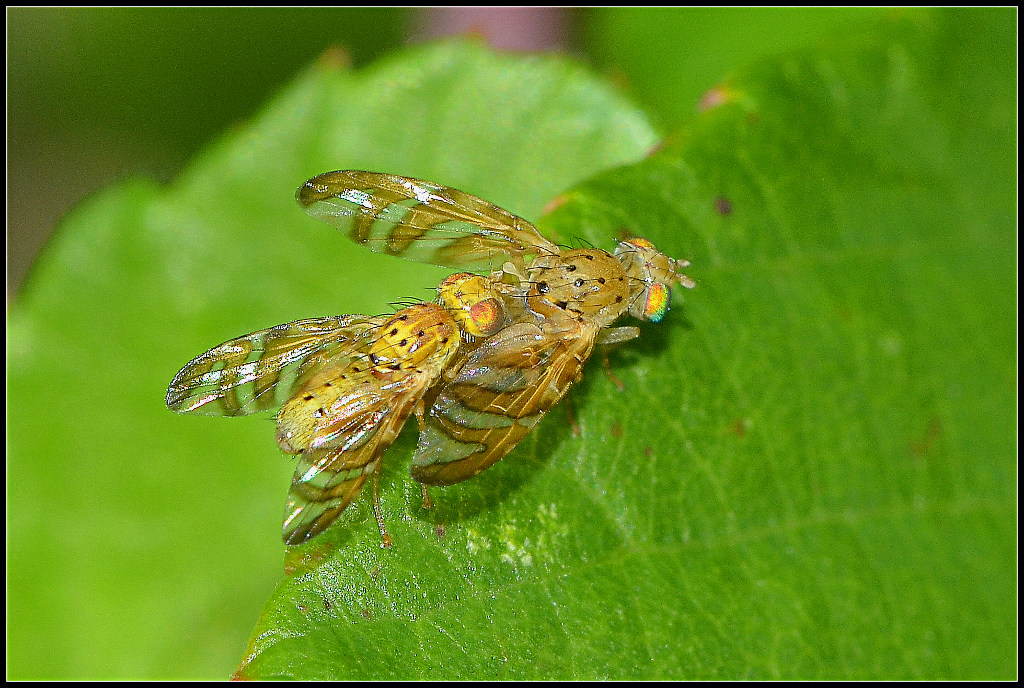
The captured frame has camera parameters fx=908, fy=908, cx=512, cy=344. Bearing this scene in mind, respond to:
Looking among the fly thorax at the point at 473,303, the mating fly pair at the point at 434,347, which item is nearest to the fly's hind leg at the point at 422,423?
the mating fly pair at the point at 434,347

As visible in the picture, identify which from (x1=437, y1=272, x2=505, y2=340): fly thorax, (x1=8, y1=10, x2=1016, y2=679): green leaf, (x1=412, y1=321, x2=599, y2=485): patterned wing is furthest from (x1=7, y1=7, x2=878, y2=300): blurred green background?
(x1=412, y1=321, x2=599, y2=485): patterned wing

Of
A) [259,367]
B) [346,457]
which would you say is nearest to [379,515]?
[346,457]

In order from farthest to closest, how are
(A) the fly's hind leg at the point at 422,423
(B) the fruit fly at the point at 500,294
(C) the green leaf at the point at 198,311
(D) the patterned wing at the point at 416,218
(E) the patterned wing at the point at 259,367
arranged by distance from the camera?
(C) the green leaf at the point at 198,311, (D) the patterned wing at the point at 416,218, (E) the patterned wing at the point at 259,367, (B) the fruit fly at the point at 500,294, (A) the fly's hind leg at the point at 422,423

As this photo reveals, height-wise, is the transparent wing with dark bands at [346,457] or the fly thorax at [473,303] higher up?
the fly thorax at [473,303]

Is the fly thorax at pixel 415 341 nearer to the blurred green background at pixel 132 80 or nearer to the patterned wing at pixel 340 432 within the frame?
the patterned wing at pixel 340 432

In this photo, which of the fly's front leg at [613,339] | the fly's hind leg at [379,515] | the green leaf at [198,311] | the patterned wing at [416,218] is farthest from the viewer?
the green leaf at [198,311]

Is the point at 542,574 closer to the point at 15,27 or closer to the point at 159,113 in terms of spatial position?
the point at 159,113

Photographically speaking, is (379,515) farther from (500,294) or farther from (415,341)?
(500,294)

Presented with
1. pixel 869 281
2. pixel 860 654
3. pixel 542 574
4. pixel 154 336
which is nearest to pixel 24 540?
pixel 154 336
